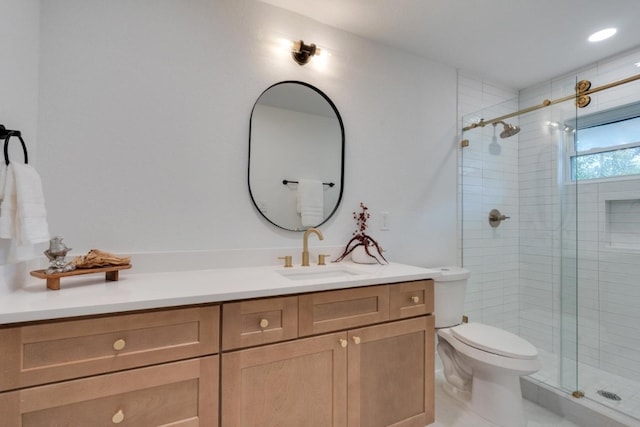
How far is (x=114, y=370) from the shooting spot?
3.09 ft

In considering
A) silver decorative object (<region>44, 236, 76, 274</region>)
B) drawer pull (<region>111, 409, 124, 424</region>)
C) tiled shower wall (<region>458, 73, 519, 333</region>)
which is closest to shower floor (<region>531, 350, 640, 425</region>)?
tiled shower wall (<region>458, 73, 519, 333</region>)

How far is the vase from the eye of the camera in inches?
73.6

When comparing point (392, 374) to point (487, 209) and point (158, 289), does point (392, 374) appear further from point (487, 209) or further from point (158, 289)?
point (487, 209)

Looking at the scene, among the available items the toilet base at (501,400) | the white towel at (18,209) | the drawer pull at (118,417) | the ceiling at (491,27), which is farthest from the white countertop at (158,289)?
the ceiling at (491,27)

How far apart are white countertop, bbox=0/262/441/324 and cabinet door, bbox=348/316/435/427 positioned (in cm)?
25

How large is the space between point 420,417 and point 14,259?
5.94 feet

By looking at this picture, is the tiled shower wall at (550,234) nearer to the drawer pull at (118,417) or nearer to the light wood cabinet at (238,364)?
the light wood cabinet at (238,364)

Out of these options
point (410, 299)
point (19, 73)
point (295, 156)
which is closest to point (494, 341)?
point (410, 299)

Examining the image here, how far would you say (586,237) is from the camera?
2.27m

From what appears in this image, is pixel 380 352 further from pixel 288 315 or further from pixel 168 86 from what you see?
pixel 168 86

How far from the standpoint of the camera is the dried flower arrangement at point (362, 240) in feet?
6.23

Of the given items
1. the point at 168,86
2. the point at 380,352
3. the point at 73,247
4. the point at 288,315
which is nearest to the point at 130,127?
the point at 168,86

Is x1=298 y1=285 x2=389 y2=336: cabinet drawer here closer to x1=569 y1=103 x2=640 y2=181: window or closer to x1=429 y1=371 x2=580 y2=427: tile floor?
x1=429 y1=371 x2=580 y2=427: tile floor

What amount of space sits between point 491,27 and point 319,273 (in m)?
1.83
